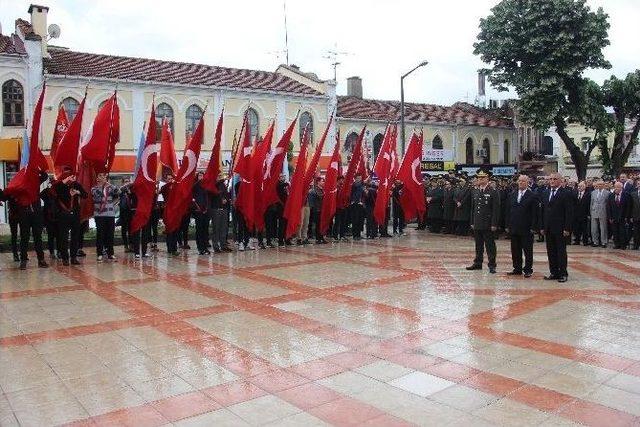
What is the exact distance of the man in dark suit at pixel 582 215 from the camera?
15.4 metres

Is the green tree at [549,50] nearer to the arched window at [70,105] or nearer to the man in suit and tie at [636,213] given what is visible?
the man in suit and tie at [636,213]

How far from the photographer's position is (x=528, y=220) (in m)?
10.1

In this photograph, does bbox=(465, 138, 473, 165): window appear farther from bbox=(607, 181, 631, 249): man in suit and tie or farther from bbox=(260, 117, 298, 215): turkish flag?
bbox=(260, 117, 298, 215): turkish flag

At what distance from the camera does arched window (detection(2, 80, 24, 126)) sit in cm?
2653

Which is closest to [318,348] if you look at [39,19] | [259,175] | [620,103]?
[259,175]

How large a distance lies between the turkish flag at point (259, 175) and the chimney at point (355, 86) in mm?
30021

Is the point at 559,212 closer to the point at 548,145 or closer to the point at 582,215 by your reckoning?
the point at 582,215

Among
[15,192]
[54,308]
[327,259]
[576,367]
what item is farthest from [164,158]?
[576,367]

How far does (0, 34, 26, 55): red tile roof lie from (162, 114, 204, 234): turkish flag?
18388mm

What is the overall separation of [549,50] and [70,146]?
27004 mm

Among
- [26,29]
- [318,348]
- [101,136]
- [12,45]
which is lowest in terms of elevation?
[318,348]

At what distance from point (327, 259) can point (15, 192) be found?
6.14 metres

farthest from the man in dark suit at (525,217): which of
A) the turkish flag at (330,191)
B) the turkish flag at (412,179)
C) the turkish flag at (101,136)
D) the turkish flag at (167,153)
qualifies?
the turkish flag at (101,136)

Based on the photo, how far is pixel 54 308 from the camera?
7.94 meters
